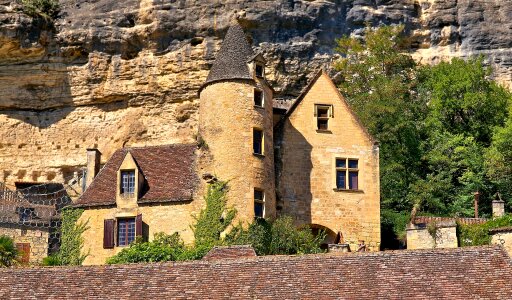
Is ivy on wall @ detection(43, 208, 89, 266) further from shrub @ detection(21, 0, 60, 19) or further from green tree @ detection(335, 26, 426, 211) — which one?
shrub @ detection(21, 0, 60, 19)

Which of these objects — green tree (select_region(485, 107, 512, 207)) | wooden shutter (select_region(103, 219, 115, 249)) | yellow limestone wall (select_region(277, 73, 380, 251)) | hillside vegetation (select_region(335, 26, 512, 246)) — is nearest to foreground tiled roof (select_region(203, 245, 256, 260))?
wooden shutter (select_region(103, 219, 115, 249))

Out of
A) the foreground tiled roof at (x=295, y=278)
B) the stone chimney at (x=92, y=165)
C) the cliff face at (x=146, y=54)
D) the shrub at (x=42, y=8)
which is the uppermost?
the shrub at (x=42, y=8)

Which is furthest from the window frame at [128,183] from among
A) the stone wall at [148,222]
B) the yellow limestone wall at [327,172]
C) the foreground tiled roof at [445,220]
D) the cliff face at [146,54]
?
the cliff face at [146,54]

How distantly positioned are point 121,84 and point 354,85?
10649 millimetres

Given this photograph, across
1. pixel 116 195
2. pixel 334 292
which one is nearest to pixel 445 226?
pixel 116 195

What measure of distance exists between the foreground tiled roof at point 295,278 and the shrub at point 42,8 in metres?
26.5

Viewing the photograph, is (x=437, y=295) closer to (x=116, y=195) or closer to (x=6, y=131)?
(x=116, y=195)

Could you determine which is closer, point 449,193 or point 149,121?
point 449,193

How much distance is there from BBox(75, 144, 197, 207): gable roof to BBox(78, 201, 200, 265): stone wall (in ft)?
0.91

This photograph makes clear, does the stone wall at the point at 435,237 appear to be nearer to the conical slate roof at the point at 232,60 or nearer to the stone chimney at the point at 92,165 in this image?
the conical slate roof at the point at 232,60

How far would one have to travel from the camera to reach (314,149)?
38875mm

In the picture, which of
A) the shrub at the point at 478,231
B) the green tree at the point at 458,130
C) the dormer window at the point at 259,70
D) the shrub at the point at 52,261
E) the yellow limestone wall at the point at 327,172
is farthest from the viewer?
the green tree at the point at 458,130

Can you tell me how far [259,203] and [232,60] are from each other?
5.28 metres

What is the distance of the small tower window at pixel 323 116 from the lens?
39.2 meters
